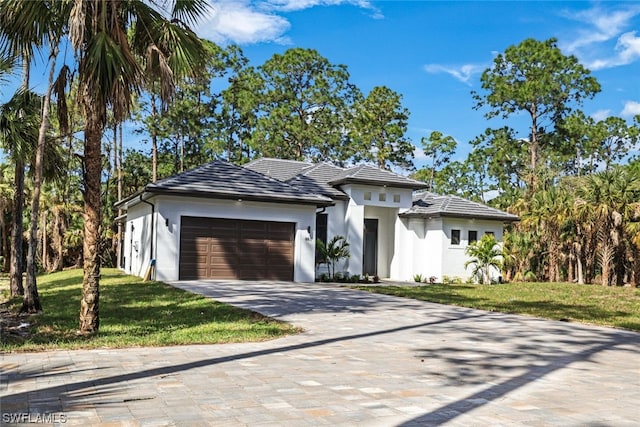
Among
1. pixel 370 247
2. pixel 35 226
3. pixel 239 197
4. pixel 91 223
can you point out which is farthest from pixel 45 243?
pixel 91 223

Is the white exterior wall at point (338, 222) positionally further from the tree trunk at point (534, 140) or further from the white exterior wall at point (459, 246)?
the tree trunk at point (534, 140)

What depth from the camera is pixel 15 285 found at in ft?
48.3

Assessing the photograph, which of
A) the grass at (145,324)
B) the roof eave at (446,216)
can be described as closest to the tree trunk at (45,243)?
the grass at (145,324)

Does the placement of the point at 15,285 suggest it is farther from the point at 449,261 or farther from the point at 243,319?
the point at 449,261

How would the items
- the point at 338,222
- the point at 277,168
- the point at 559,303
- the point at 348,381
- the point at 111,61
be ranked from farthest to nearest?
1. the point at 277,168
2. the point at 338,222
3. the point at 559,303
4. the point at 111,61
5. the point at 348,381

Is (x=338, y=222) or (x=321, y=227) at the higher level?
(x=338, y=222)

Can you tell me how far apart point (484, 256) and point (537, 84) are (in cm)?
2156

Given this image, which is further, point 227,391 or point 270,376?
point 270,376

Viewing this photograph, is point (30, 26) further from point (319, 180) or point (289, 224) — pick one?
point (319, 180)

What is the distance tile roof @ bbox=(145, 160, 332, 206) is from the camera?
18906 millimetres

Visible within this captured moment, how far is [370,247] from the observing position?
2627cm

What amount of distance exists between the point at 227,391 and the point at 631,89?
4218 cm

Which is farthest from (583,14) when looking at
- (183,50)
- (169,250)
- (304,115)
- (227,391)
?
(304,115)

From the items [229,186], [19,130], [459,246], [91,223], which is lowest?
[459,246]
